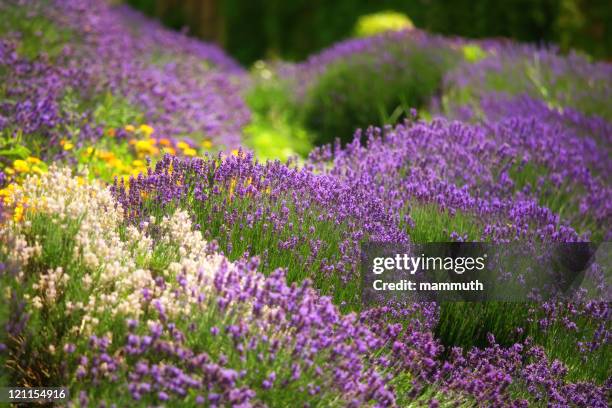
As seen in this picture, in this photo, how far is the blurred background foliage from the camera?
10.7 meters

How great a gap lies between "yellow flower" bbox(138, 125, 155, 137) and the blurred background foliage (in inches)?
267

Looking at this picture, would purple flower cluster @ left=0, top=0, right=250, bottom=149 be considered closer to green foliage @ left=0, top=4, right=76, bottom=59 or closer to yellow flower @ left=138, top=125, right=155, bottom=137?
green foliage @ left=0, top=4, right=76, bottom=59

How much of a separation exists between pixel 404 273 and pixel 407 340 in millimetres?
405

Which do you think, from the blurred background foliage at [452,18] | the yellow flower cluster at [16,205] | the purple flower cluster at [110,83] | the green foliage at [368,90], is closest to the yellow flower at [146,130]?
the purple flower cluster at [110,83]

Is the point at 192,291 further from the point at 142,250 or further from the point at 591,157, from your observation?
the point at 591,157

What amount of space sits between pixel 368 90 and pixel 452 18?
424 cm

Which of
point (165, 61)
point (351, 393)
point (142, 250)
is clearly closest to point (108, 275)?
point (142, 250)

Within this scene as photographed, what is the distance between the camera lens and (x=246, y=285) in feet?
7.90

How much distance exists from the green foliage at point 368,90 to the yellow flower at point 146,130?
3.20 meters

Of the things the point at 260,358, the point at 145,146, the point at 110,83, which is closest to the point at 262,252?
the point at 260,358

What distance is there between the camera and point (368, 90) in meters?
7.79

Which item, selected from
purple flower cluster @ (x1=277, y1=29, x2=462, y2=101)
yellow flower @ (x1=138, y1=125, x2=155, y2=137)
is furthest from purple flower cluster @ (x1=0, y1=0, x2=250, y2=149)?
purple flower cluster @ (x1=277, y1=29, x2=462, y2=101)

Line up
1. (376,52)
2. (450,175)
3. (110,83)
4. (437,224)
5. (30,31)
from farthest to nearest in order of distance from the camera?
1. (376,52)
2. (30,31)
3. (110,83)
4. (450,175)
5. (437,224)

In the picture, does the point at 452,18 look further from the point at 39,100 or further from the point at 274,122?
the point at 39,100
